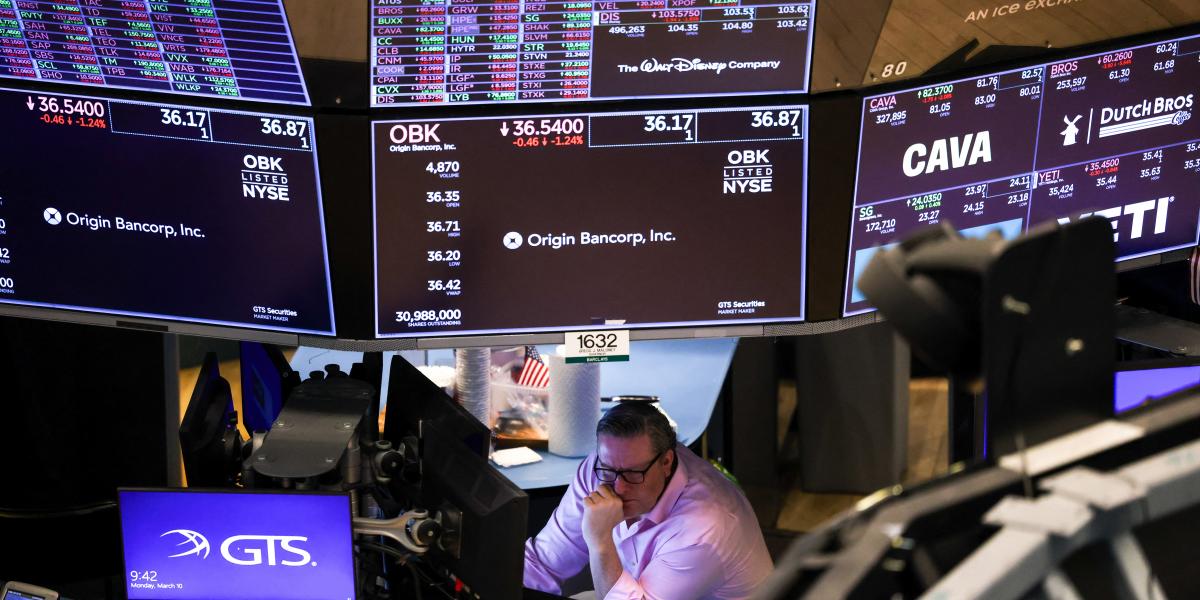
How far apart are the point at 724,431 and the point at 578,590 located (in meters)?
1.32

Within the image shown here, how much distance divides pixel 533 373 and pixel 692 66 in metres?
1.60

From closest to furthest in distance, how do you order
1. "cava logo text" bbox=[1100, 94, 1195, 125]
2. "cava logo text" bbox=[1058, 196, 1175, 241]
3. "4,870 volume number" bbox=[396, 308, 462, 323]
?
"4,870 volume number" bbox=[396, 308, 462, 323] < "cava logo text" bbox=[1100, 94, 1195, 125] < "cava logo text" bbox=[1058, 196, 1175, 241]

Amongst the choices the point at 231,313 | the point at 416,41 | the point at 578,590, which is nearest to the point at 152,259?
the point at 231,313

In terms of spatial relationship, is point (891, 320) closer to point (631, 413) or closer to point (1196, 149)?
point (631, 413)

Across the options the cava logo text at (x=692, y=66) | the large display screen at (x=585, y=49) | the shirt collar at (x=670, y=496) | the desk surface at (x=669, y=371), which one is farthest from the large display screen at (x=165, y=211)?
the desk surface at (x=669, y=371)

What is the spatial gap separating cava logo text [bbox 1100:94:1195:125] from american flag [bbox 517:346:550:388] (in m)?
1.73

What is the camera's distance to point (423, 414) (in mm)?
2740

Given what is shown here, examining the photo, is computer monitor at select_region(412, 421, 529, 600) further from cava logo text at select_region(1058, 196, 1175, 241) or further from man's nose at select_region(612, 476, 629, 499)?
cava logo text at select_region(1058, 196, 1175, 241)

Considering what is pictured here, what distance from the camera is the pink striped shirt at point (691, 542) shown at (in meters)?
3.10

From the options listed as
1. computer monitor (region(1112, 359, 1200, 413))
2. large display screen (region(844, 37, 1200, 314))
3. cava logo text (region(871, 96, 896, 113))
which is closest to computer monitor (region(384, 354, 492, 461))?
large display screen (region(844, 37, 1200, 314))

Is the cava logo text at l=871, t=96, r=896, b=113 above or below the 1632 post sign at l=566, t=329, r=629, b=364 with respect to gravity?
above

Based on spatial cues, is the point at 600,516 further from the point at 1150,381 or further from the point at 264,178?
the point at 1150,381

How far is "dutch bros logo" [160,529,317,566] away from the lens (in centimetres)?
255

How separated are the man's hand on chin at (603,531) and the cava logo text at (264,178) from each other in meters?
1.00
